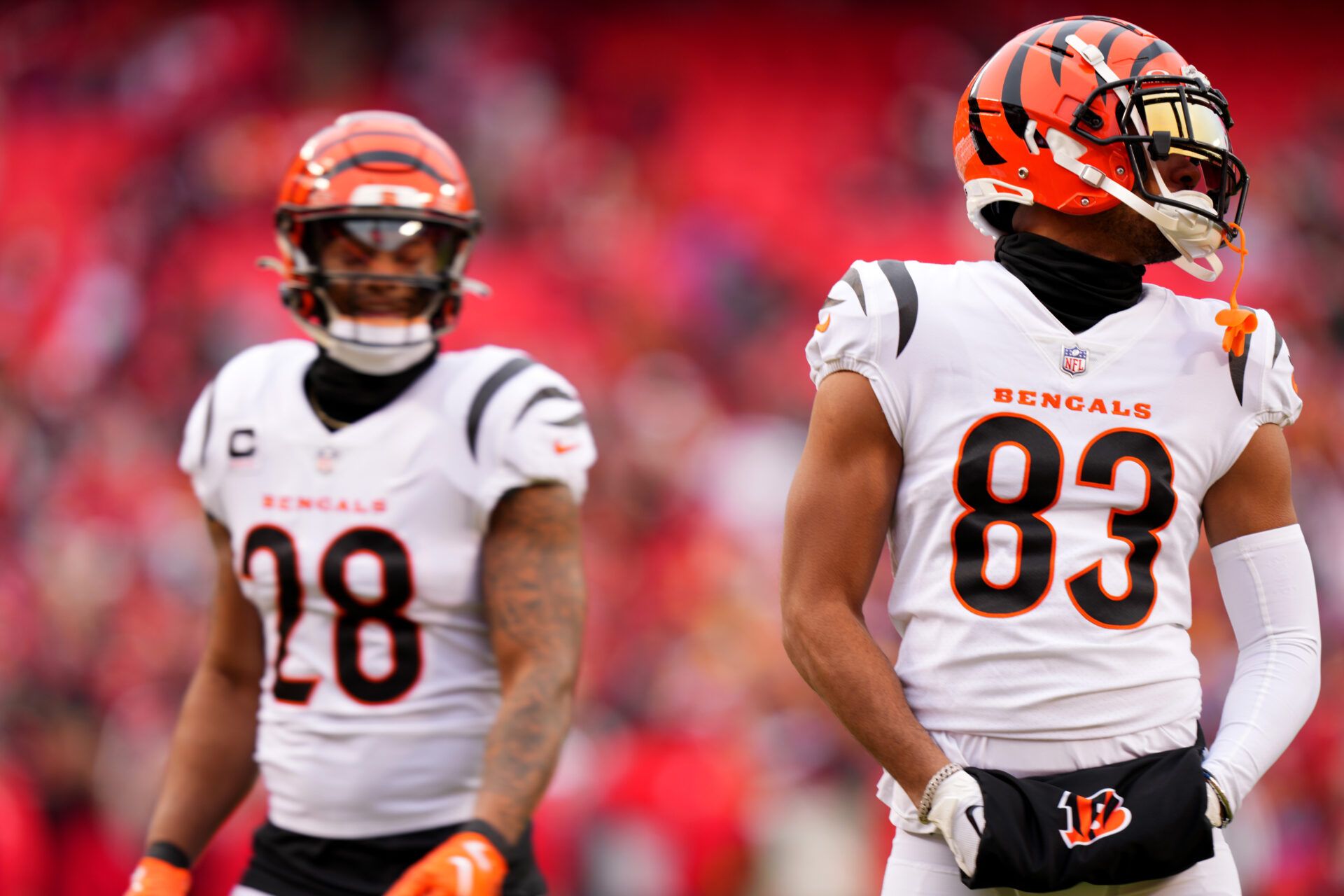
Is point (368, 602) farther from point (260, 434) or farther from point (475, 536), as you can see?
point (260, 434)

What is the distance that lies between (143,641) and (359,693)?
15.1 ft

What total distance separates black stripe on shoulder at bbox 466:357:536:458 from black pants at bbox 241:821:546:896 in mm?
716

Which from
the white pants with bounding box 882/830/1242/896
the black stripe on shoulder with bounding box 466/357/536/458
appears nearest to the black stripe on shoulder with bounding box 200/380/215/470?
the black stripe on shoulder with bounding box 466/357/536/458

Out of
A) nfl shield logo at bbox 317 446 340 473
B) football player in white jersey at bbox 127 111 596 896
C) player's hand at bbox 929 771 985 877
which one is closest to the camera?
player's hand at bbox 929 771 985 877

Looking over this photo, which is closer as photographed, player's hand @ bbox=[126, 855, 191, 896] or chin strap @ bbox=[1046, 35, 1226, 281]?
chin strap @ bbox=[1046, 35, 1226, 281]

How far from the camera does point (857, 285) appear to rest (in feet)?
7.46

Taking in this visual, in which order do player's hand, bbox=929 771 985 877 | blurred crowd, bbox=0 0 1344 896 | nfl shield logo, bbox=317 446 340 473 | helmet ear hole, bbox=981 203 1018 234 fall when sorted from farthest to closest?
blurred crowd, bbox=0 0 1344 896
nfl shield logo, bbox=317 446 340 473
helmet ear hole, bbox=981 203 1018 234
player's hand, bbox=929 771 985 877

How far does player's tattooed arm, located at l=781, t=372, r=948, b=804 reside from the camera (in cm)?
221

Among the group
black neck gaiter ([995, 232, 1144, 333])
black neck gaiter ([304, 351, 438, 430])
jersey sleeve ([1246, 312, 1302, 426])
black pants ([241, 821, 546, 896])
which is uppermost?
black neck gaiter ([995, 232, 1144, 333])

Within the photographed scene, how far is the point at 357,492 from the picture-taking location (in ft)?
9.73

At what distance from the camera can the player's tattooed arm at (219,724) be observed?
309 centimetres

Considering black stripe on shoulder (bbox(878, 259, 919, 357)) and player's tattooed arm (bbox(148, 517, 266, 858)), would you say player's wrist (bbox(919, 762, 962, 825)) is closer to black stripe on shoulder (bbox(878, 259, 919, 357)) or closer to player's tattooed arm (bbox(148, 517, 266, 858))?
black stripe on shoulder (bbox(878, 259, 919, 357))

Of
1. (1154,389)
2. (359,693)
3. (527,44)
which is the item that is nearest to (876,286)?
(1154,389)

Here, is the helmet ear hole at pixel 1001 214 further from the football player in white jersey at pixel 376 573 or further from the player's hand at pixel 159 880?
the player's hand at pixel 159 880
